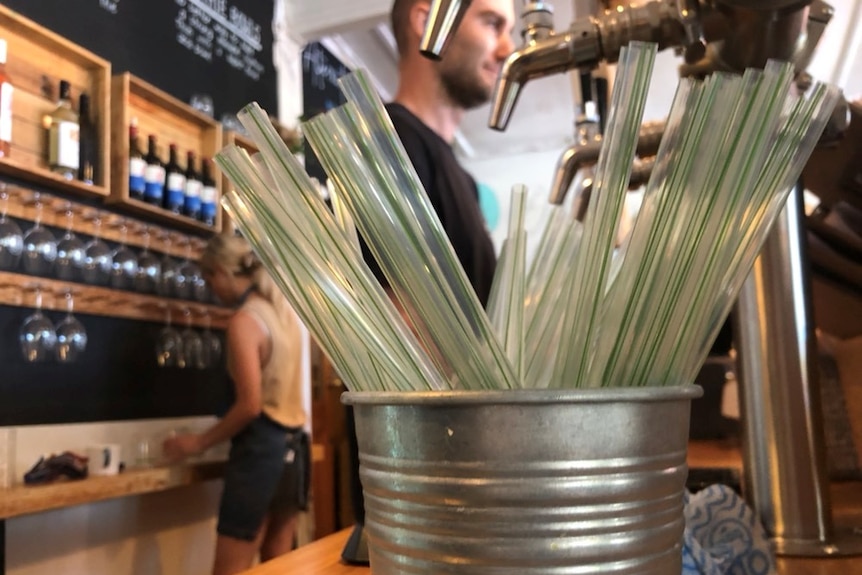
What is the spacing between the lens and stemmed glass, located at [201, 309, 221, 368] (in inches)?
Answer: 95.7

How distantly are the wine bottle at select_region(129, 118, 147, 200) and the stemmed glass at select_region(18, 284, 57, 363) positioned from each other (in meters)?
0.42

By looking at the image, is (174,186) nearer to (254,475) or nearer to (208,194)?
(208,194)

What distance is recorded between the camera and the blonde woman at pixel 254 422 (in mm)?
2102

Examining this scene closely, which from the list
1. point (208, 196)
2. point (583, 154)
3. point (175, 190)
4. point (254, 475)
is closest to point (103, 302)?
point (175, 190)

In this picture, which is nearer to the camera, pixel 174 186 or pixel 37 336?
pixel 37 336

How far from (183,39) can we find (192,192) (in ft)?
1.91

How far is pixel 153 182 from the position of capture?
7.23ft

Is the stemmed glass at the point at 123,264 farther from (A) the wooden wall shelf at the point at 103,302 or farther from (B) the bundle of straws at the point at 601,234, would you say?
(B) the bundle of straws at the point at 601,234

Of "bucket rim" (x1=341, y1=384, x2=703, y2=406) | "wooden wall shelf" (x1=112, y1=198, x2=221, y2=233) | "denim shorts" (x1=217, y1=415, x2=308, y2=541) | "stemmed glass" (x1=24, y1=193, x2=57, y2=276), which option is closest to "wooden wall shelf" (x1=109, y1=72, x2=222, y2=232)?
"wooden wall shelf" (x1=112, y1=198, x2=221, y2=233)

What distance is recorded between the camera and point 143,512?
7.19ft

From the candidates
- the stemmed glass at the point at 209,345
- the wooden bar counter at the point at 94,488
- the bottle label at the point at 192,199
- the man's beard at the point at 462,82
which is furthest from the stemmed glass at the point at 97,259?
the man's beard at the point at 462,82

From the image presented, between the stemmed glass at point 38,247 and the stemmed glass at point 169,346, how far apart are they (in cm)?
46

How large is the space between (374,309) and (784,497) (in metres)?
0.30

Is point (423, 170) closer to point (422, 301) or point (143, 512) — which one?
point (422, 301)
